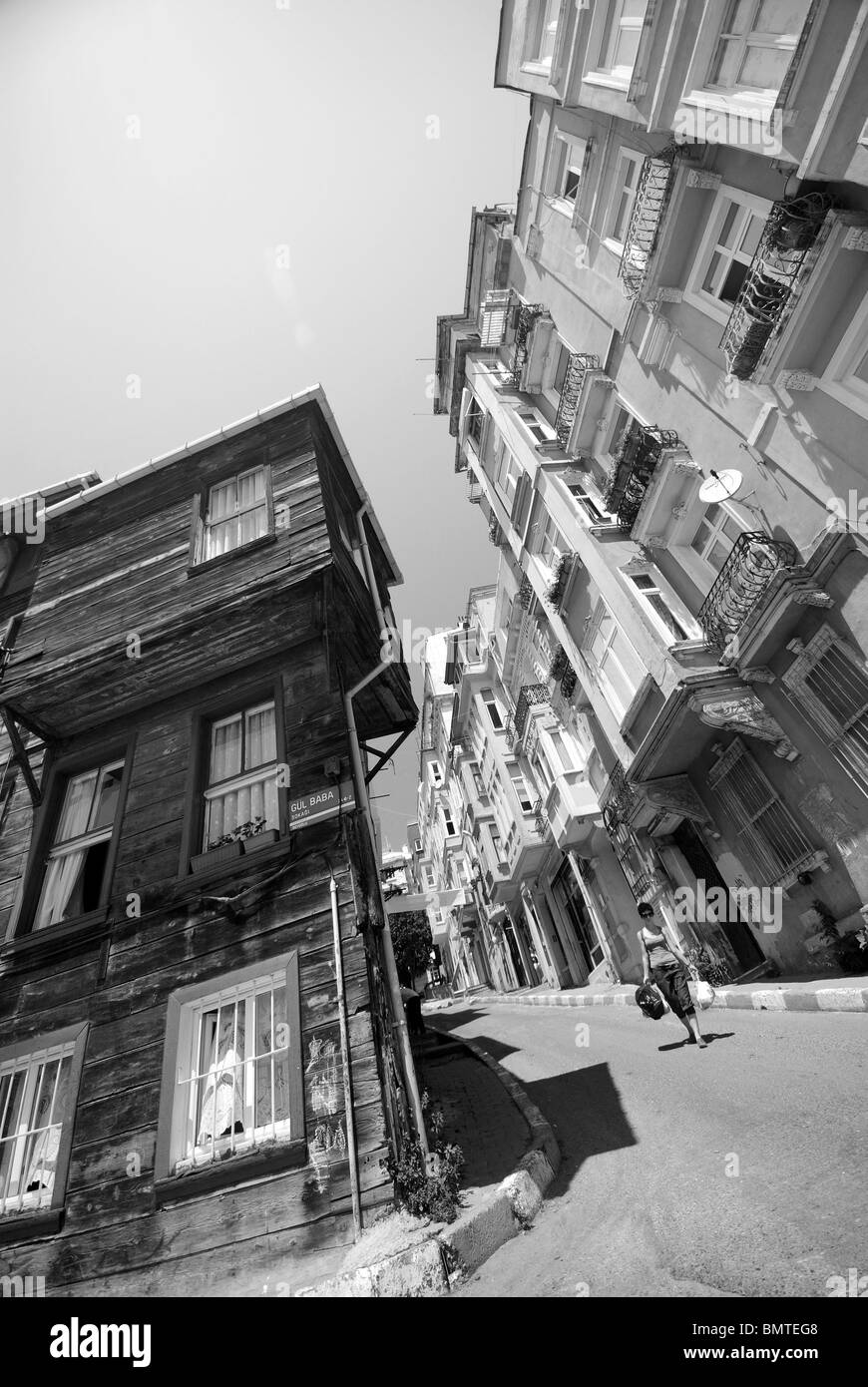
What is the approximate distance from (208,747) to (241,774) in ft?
2.79

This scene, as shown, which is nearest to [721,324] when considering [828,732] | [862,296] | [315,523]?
[862,296]

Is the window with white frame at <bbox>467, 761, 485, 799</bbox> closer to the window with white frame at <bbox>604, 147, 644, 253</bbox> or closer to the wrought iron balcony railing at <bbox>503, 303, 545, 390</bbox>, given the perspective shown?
the wrought iron balcony railing at <bbox>503, 303, 545, 390</bbox>

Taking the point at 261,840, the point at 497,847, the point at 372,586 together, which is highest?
the point at 497,847

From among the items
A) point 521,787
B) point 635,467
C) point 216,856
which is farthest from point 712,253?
point 521,787

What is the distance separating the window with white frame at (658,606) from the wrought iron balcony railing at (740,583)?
35.4 inches

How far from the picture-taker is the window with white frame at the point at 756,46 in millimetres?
10227

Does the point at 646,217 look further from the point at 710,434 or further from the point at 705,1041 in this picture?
the point at 705,1041

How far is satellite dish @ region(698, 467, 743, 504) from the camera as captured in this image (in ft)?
41.0

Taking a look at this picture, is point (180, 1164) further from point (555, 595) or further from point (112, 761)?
point (555, 595)

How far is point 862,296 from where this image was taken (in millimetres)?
10000

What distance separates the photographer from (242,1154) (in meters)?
6.21

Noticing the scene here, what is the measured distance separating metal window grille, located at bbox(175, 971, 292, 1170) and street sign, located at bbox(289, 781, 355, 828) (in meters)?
1.73

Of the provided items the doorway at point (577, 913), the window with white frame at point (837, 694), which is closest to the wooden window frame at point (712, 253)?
the window with white frame at point (837, 694)
